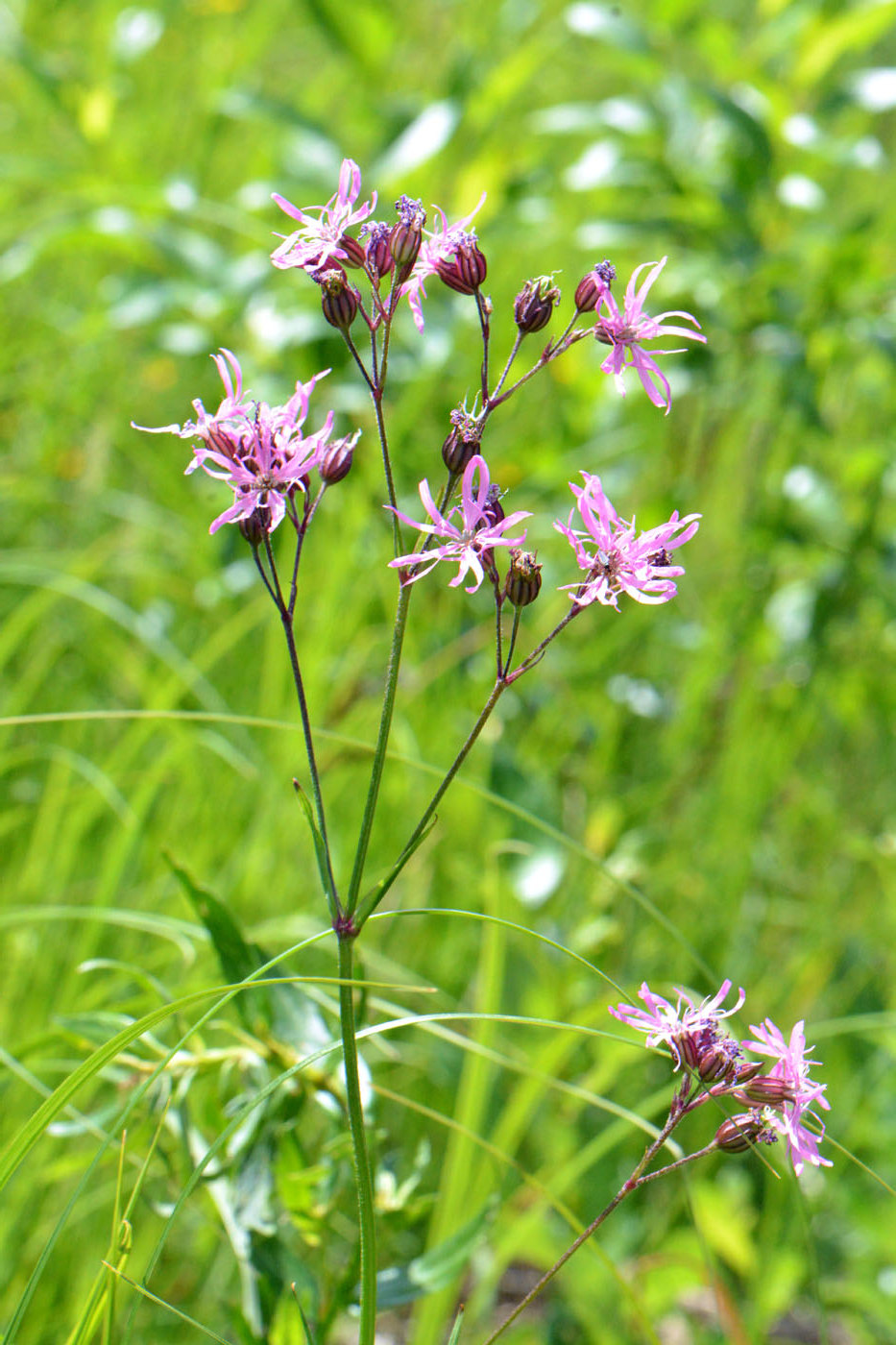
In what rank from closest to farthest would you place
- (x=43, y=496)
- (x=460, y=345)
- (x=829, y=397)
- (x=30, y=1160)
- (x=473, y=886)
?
(x=30, y=1160), (x=473, y=886), (x=460, y=345), (x=43, y=496), (x=829, y=397)

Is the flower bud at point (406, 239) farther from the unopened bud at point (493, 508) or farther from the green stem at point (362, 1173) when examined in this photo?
the green stem at point (362, 1173)

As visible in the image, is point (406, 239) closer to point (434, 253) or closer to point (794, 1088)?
point (434, 253)

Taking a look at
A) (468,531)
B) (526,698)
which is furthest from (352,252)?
(526,698)

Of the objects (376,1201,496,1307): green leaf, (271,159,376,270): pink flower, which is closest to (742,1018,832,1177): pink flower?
(376,1201,496,1307): green leaf

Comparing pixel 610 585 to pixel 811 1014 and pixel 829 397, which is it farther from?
pixel 829 397

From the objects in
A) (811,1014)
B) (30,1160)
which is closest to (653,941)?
(811,1014)

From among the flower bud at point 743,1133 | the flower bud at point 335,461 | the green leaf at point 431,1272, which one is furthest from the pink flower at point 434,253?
the green leaf at point 431,1272
